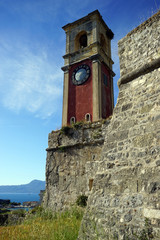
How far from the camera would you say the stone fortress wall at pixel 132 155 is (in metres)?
2.84

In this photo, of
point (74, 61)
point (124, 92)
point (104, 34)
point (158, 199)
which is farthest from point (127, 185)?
point (104, 34)

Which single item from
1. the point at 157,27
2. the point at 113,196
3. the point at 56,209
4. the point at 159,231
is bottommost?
the point at 56,209

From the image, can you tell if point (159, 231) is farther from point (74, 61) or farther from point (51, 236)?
point (74, 61)

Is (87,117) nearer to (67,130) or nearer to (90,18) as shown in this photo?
(67,130)

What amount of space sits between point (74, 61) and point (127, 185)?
50.4 ft

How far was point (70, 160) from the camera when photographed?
31.7 feet

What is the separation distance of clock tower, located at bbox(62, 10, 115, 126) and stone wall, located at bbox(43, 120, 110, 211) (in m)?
4.35

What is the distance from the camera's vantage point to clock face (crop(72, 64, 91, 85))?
51.7 feet

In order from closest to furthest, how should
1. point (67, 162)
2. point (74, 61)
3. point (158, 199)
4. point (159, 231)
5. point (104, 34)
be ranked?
point (159, 231) → point (158, 199) → point (67, 162) → point (74, 61) → point (104, 34)

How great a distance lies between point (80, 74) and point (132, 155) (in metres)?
13.6

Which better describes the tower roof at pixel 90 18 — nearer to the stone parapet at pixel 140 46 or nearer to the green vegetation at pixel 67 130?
the green vegetation at pixel 67 130

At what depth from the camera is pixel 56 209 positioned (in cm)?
908

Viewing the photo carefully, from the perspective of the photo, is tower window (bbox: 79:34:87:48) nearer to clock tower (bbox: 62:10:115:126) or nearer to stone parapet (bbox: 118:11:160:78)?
clock tower (bbox: 62:10:115:126)

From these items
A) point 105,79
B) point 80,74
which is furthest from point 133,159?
point 105,79
